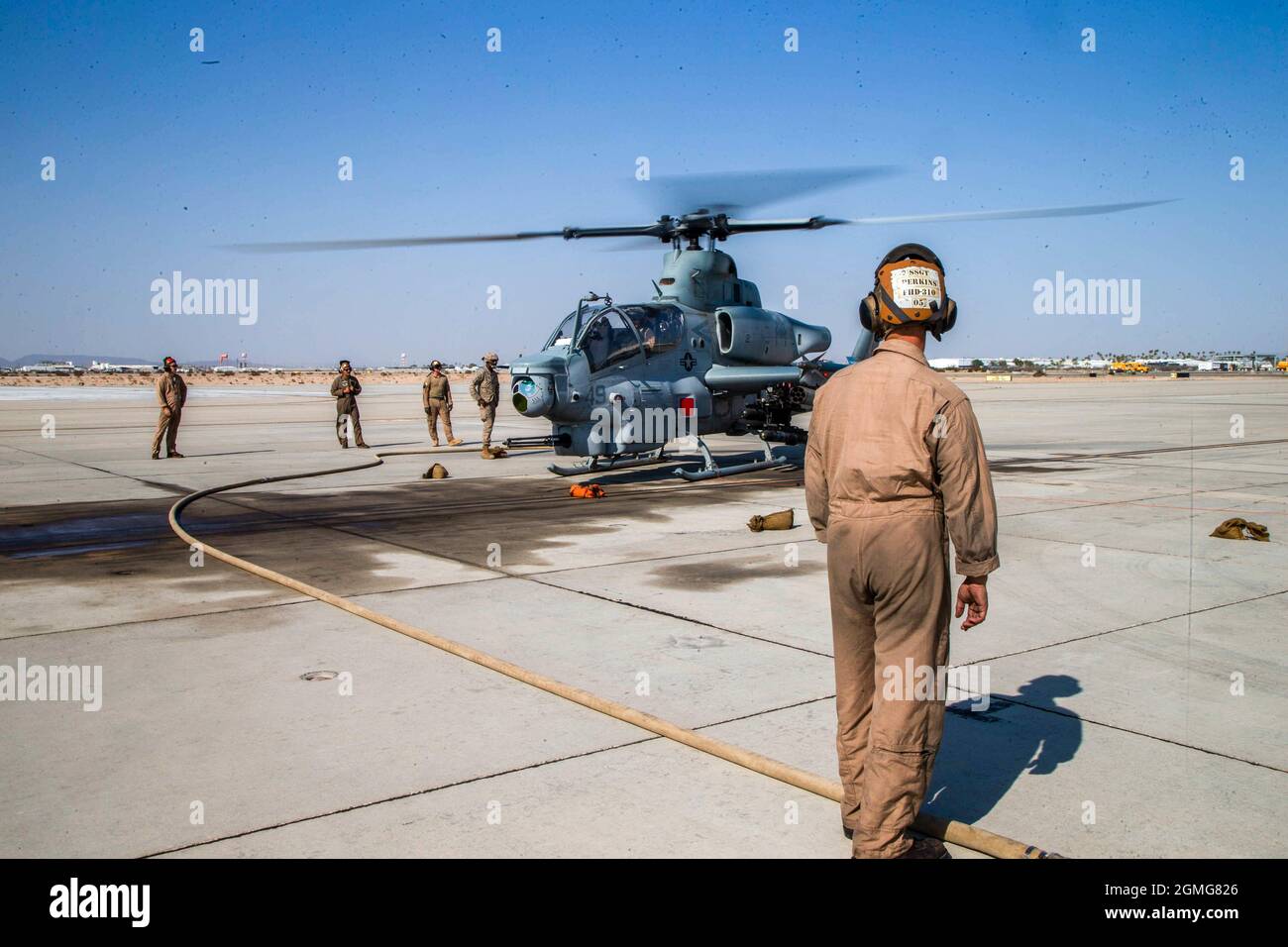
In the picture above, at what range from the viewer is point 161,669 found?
20.2 ft

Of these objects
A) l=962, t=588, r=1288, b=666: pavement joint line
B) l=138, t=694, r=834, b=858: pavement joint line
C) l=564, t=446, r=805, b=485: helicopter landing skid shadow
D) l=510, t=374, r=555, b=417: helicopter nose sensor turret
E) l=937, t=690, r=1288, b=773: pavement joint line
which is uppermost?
l=510, t=374, r=555, b=417: helicopter nose sensor turret

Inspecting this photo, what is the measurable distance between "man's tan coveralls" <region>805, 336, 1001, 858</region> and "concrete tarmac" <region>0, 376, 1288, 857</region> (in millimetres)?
482

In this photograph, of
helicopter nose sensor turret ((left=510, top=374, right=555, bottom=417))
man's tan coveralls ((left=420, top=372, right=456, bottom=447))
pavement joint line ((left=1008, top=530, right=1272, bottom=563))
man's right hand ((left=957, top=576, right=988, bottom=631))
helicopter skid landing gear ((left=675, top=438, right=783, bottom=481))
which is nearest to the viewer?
man's right hand ((left=957, top=576, right=988, bottom=631))

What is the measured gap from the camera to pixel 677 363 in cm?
1566

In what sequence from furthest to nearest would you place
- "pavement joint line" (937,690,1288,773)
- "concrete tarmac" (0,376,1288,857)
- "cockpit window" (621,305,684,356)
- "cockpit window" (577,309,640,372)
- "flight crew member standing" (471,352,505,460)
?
"flight crew member standing" (471,352,505,460), "cockpit window" (621,305,684,356), "cockpit window" (577,309,640,372), "pavement joint line" (937,690,1288,773), "concrete tarmac" (0,376,1288,857)

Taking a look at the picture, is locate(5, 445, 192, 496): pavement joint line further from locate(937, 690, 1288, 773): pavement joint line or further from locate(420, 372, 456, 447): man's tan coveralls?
locate(937, 690, 1288, 773): pavement joint line

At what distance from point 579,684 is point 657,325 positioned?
10119 millimetres

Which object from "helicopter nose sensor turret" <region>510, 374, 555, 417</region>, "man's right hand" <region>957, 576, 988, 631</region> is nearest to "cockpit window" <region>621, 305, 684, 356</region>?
"helicopter nose sensor turret" <region>510, 374, 555, 417</region>

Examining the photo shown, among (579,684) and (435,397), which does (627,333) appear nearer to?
(435,397)

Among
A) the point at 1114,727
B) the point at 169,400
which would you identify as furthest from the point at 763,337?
the point at 1114,727

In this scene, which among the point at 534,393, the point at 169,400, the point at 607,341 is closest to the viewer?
the point at 534,393

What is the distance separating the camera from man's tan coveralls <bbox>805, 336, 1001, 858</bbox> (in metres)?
3.61

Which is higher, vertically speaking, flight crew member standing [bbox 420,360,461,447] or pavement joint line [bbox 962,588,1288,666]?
flight crew member standing [bbox 420,360,461,447]
